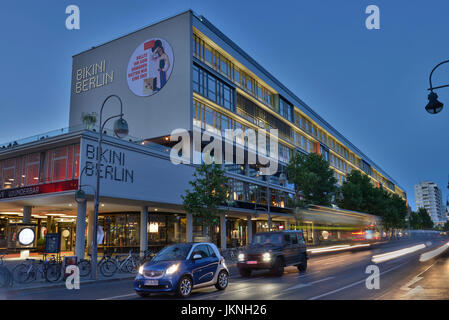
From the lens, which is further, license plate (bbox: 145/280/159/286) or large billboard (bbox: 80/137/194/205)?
large billboard (bbox: 80/137/194/205)

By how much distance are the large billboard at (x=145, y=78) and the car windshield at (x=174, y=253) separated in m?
28.8

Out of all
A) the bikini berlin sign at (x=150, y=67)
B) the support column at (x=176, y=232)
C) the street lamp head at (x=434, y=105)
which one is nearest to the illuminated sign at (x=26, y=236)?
the street lamp head at (x=434, y=105)

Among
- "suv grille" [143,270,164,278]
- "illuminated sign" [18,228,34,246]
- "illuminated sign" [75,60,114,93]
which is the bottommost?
"suv grille" [143,270,164,278]

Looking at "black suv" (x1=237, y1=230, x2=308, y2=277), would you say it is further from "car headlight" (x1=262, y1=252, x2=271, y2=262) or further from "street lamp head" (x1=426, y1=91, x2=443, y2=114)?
"street lamp head" (x1=426, y1=91, x2=443, y2=114)

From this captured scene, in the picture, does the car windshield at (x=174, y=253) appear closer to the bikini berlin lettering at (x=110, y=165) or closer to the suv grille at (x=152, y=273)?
the suv grille at (x=152, y=273)

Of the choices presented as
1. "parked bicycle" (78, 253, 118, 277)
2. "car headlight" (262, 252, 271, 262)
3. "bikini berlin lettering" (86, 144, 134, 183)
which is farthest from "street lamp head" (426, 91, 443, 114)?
"bikini berlin lettering" (86, 144, 134, 183)

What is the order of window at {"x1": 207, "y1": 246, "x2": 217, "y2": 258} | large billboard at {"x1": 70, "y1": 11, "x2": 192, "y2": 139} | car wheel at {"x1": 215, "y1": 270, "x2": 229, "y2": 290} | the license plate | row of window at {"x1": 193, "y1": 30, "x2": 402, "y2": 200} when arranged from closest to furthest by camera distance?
the license plate < car wheel at {"x1": 215, "y1": 270, "x2": 229, "y2": 290} < window at {"x1": 207, "y1": 246, "x2": 217, "y2": 258} < large billboard at {"x1": 70, "y1": 11, "x2": 192, "y2": 139} < row of window at {"x1": 193, "y1": 30, "x2": 402, "y2": 200}

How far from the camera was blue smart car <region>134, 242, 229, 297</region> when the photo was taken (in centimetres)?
1153

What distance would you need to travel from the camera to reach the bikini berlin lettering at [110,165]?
27938mm

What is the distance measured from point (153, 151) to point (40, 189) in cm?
953

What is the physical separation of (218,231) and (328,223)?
14136 millimetres

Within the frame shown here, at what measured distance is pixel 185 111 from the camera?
4147 cm

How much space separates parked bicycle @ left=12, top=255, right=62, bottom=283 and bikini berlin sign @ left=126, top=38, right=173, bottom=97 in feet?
95.2
